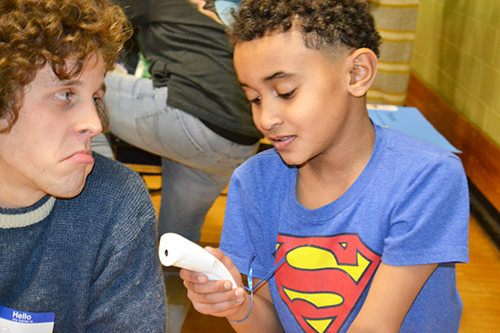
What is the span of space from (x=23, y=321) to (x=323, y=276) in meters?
0.57

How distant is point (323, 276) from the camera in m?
1.03

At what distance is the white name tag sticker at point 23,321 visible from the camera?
0.95 meters

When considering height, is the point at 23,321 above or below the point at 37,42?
below

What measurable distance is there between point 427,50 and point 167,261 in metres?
3.17

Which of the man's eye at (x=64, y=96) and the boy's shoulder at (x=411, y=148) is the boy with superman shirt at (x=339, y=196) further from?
the man's eye at (x=64, y=96)

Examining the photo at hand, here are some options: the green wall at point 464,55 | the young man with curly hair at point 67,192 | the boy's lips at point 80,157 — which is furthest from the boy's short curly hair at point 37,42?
the green wall at point 464,55

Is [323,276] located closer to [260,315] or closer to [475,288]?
[260,315]

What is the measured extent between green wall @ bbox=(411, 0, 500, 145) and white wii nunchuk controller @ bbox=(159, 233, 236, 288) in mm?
1969

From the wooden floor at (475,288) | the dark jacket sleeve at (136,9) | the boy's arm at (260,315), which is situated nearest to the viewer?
the boy's arm at (260,315)

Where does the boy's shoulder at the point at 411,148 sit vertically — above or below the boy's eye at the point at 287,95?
below

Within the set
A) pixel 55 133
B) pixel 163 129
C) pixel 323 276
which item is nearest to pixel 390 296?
pixel 323 276

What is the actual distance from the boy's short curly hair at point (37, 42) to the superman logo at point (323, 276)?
0.54m

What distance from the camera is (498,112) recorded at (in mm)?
2426

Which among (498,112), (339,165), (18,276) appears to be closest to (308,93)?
(339,165)
